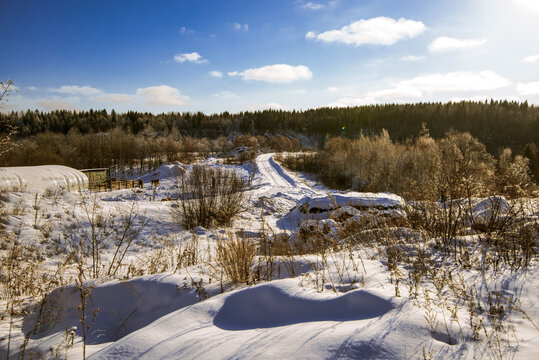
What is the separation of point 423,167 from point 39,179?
1735cm

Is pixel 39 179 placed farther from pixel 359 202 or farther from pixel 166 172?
pixel 359 202

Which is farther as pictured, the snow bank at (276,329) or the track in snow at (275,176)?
the track in snow at (275,176)

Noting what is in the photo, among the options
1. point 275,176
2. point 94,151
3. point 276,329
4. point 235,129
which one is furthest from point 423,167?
point 235,129

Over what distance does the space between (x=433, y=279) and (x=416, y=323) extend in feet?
3.92

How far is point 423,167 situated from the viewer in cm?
1301

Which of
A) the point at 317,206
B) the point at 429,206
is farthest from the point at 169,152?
the point at 429,206

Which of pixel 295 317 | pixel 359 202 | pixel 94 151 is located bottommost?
pixel 359 202

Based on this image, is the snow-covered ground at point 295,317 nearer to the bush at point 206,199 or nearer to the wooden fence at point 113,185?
the bush at point 206,199

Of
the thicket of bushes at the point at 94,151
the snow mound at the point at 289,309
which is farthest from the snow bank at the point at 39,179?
the snow mound at the point at 289,309

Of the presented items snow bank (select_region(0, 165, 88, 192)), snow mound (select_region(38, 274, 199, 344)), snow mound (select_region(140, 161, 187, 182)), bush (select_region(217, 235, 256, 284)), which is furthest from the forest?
bush (select_region(217, 235, 256, 284))

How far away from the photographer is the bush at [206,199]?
372 inches

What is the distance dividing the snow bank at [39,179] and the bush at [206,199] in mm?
5774

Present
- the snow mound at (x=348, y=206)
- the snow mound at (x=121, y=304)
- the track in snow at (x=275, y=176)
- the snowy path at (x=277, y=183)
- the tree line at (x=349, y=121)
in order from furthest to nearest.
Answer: the tree line at (x=349, y=121) < the track in snow at (x=275, y=176) < the snowy path at (x=277, y=183) < the snow mound at (x=348, y=206) < the snow mound at (x=121, y=304)

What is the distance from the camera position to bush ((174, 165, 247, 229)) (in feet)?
31.0
